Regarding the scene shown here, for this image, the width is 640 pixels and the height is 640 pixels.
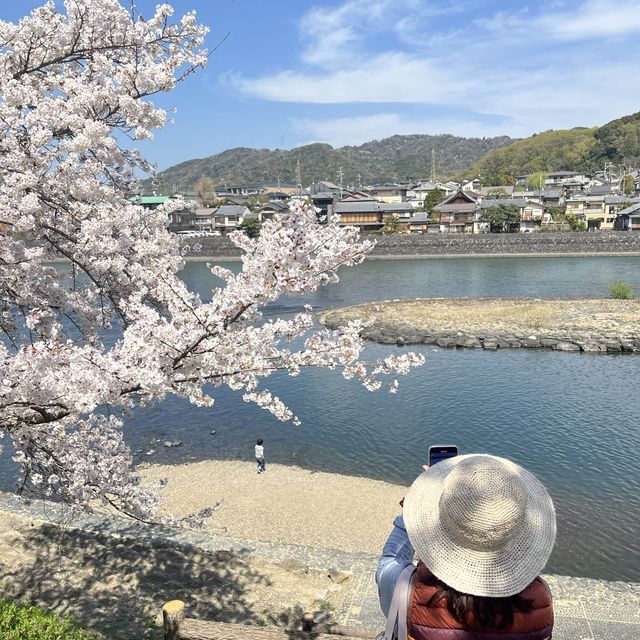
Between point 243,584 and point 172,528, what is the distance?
191cm

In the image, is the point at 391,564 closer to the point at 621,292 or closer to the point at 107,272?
the point at 107,272

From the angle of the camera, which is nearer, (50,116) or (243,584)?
(50,116)

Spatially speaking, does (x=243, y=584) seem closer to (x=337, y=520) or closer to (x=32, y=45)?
(x=337, y=520)

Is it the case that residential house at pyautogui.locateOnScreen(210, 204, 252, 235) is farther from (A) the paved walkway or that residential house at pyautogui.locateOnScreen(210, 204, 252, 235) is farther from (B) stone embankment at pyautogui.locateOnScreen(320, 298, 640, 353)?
(A) the paved walkway

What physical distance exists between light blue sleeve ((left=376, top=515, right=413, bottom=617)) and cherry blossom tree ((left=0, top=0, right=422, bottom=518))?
5.67ft

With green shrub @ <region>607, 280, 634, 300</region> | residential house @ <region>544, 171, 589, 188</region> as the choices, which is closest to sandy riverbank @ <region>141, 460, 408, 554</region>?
green shrub @ <region>607, 280, 634, 300</region>

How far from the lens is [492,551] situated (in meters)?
1.86

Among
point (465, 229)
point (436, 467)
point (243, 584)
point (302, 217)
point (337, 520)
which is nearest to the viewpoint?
point (436, 467)

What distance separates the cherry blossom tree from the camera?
3516mm

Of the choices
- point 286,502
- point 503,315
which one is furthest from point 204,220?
point 286,502

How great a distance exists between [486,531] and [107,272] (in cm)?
461

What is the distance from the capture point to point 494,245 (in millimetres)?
63844

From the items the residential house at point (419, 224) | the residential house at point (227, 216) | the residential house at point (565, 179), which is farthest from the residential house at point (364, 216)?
the residential house at point (565, 179)

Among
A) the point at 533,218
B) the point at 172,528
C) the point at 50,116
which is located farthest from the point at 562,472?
the point at 533,218
